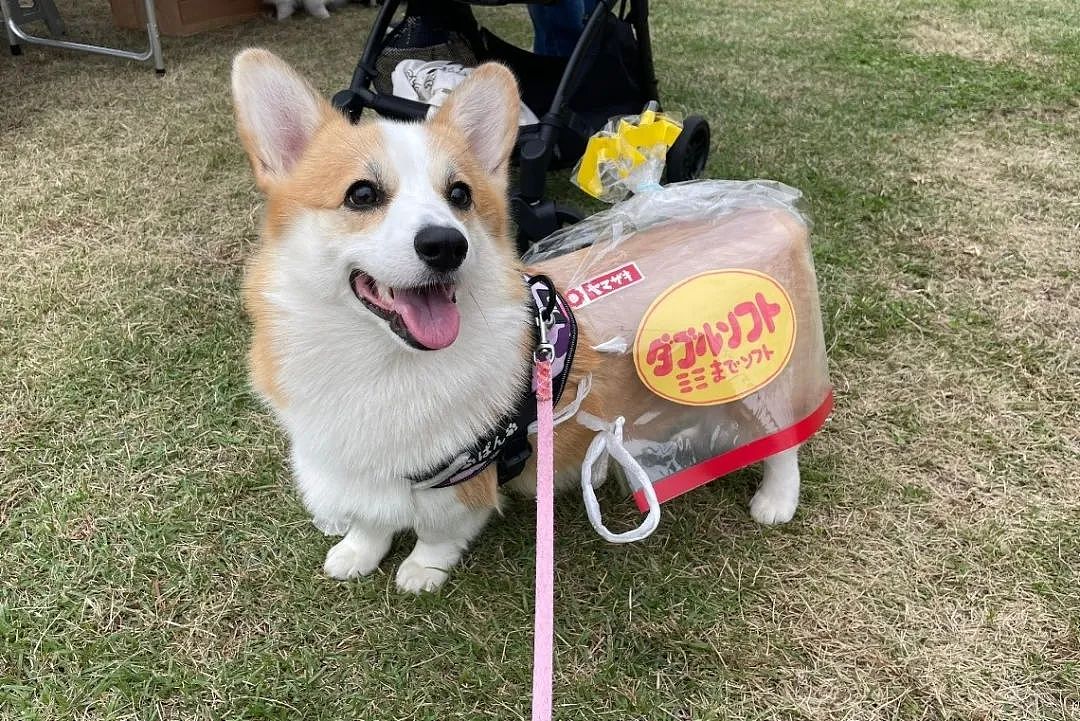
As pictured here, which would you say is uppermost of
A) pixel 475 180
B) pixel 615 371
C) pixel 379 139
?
pixel 379 139

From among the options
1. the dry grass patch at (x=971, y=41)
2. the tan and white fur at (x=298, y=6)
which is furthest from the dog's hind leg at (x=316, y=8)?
the dry grass patch at (x=971, y=41)

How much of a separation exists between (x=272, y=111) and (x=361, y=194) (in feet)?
0.84

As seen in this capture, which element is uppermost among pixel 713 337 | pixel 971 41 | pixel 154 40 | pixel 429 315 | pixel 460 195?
pixel 460 195

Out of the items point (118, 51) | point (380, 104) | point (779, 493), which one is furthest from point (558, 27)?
point (779, 493)

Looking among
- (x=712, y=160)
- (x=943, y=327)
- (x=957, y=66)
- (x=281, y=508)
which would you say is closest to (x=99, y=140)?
(x=281, y=508)

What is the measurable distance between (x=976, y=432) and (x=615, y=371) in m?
1.13

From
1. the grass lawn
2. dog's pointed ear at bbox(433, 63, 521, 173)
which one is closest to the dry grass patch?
the grass lawn

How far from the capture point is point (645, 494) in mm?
1364

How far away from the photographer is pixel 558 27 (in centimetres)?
351

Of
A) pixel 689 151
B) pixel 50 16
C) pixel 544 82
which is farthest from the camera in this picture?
pixel 50 16

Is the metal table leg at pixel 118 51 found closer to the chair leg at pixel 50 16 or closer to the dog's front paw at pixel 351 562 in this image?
the chair leg at pixel 50 16

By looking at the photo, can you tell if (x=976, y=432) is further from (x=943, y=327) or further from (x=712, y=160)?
(x=712, y=160)

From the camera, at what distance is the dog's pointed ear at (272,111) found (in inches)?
48.9

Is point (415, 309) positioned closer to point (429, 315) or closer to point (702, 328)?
point (429, 315)
